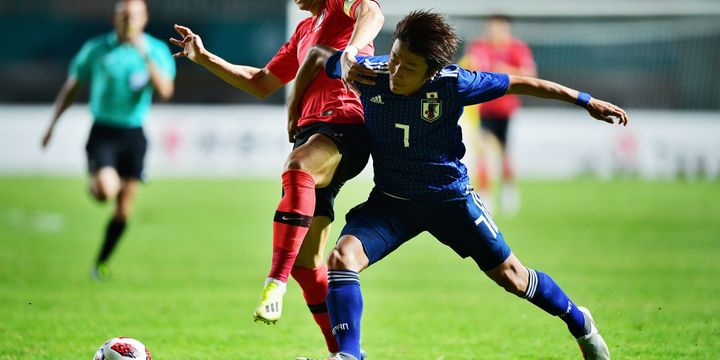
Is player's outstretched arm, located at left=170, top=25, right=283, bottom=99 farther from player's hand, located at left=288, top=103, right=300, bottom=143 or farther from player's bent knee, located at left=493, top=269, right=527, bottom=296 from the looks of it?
player's bent knee, located at left=493, top=269, right=527, bottom=296

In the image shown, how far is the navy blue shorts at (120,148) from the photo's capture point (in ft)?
33.6

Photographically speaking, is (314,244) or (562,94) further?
(314,244)

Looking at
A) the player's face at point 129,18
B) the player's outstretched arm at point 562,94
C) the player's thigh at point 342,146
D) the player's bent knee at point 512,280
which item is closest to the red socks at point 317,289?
the player's thigh at point 342,146

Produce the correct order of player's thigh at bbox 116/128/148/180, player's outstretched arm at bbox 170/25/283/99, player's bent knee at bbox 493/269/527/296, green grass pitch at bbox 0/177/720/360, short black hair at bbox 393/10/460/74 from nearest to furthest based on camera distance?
short black hair at bbox 393/10/460/74
player's bent knee at bbox 493/269/527/296
player's outstretched arm at bbox 170/25/283/99
green grass pitch at bbox 0/177/720/360
player's thigh at bbox 116/128/148/180

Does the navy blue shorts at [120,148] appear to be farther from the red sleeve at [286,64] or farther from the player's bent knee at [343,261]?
the player's bent knee at [343,261]

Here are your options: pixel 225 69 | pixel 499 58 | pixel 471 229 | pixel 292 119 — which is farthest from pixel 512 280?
pixel 499 58

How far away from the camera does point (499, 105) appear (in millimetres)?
16547

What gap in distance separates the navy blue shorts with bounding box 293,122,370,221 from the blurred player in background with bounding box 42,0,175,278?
482 cm

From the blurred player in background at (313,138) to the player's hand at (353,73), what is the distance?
0.5 inches

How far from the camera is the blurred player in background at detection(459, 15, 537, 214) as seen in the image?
1608 centimetres

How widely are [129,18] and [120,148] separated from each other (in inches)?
51.4

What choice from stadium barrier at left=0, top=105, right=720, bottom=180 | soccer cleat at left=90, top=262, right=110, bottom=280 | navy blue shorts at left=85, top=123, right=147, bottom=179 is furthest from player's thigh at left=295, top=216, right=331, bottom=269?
stadium barrier at left=0, top=105, right=720, bottom=180

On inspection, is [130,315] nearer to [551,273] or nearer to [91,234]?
[551,273]

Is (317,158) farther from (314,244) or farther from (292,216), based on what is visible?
(314,244)
